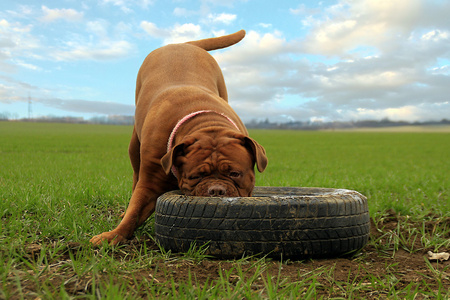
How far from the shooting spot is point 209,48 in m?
6.52

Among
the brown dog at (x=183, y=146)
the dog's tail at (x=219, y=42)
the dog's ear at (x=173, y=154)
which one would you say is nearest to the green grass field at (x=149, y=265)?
the brown dog at (x=183, y=146)

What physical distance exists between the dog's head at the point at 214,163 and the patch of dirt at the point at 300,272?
59 centimetres

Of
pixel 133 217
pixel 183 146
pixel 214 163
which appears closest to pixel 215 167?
pixel 214 163

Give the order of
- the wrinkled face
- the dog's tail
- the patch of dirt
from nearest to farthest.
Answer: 1. the patch of dirt
2. the wrinkled face
3. the dog's tail

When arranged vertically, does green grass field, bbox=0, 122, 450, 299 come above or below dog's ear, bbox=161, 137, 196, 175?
below

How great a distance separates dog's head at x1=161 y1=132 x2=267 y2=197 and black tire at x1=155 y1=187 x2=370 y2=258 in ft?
0.86

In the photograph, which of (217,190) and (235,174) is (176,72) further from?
(217,190)

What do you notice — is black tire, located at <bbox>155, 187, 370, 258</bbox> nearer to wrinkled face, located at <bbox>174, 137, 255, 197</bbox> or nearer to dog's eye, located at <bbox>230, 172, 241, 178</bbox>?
wrinkled face, located at <bbox>174, 137, 255, 197</bbox>

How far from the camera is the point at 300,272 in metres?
2.71

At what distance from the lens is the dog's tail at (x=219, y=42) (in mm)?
6405

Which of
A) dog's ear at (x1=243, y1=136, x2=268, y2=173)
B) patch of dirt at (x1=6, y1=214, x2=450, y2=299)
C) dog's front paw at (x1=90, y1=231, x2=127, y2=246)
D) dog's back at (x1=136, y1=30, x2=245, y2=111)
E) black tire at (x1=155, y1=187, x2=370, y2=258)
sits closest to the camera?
patch of dirt at (x1=6, y1=214, x2=450, y2=299)

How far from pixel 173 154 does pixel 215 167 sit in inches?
14.6

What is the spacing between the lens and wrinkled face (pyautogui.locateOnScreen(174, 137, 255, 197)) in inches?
126

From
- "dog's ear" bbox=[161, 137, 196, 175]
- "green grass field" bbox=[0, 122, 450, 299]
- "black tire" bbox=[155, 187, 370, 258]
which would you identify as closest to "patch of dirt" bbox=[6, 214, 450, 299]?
"green grass field" bbox=[0, 122, 450, 299]
